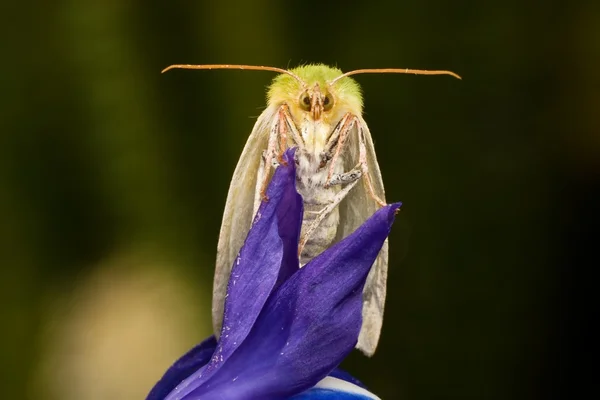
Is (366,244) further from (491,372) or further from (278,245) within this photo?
(491,372)

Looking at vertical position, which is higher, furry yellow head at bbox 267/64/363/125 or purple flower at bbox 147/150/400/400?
furry yellow head at bbox 267/64/363/125

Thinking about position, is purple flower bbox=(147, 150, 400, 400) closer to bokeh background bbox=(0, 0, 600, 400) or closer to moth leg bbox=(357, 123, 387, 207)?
moth leg bbox=(357, 123, 387, 207)

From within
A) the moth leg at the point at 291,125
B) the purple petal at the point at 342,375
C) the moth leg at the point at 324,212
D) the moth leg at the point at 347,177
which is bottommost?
the purple petal at the point at 342,375

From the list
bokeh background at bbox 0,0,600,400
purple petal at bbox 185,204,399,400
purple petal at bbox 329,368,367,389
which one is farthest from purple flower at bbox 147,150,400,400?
bokeh background at bbox 0,0,600,400

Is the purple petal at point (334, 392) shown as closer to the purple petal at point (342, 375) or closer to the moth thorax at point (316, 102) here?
the purple petal at point (342, 375)

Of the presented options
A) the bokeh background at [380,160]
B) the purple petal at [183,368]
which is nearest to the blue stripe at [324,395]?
the purple petal at [183,368]

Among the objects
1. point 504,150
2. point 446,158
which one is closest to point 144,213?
point 446,158
